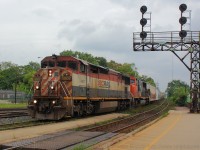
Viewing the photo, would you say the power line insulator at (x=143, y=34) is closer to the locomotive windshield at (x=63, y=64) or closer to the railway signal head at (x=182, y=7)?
the railway signal head at (x=182, y=7)

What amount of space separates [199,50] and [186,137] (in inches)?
838

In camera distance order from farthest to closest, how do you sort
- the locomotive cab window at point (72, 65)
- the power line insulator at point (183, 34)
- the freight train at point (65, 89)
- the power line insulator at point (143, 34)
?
the power line insulator at point (143, 34) → the power line insulator at point (183, 34) → the locomotive cab window at point (72, 65) → the freight train at point (65, 89)

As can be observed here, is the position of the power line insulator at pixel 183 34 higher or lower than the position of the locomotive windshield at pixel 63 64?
higher

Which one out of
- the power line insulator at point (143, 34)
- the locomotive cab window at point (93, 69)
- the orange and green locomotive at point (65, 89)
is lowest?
the orange and green locomotive at point (65, 89)

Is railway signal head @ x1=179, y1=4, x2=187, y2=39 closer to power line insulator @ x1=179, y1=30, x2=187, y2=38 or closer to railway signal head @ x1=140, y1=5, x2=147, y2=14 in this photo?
power line insulator @ x1=179, y1=30, x2=187, y2=38

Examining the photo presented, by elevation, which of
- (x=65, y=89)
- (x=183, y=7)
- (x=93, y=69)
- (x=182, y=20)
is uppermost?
(x=183, y=7)

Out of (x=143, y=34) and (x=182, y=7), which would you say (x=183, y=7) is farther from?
(x=143, y=34)

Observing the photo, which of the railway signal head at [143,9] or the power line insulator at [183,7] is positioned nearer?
Answer: the railway signal head at [143,9]

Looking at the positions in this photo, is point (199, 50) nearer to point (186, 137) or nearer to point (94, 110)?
point (94, 110)

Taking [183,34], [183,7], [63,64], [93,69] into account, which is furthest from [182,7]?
[63,64]

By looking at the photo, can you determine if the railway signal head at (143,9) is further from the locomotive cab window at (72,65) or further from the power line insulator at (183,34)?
the locomotive cab window at (72,65)

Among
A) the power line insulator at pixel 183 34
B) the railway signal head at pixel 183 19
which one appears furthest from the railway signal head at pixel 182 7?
the power line insulator at pixel 183 34

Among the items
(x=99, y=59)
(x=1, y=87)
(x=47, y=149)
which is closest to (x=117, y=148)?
(x=47, y=149)

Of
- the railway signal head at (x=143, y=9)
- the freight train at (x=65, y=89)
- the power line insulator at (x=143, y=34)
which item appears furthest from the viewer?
the power line insulator at (x=143, y=34)
